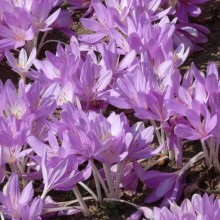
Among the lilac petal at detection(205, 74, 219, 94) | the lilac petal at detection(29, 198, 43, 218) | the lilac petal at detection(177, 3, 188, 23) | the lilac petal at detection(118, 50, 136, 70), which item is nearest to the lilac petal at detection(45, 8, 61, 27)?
the lilac petal at detection(118, 50, 136, 70)

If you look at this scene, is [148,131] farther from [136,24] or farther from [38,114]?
[136,24]

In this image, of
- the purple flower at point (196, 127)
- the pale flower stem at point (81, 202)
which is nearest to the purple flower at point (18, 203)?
the pale flower stem at point (81, 202)

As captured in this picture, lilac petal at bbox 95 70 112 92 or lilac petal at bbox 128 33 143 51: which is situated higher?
lilac petal at bbox 128 33 143 51

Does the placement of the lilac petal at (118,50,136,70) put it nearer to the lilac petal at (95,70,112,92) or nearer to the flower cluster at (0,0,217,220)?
the flower cluster at (0,0,217,220)

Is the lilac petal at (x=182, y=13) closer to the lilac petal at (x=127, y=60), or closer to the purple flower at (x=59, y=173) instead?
the lilac petal at (x=127, y=60)

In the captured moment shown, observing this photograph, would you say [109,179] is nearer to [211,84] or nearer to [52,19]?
[211,84]

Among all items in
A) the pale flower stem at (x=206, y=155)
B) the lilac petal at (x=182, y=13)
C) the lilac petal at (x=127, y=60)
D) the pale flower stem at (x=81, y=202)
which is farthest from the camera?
the lilac petal at (x=182, y=13)

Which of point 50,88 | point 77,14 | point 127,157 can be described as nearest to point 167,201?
point 127,157

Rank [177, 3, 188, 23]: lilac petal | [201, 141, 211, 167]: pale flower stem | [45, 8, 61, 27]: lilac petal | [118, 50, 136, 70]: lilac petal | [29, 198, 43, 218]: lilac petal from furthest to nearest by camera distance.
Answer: [177, 3, 188, 23]: lilac petal
[45, 8, 61, 27]: lilac petal
[118, 50, 136, 70]: lilac petal
[201, 141, 211, 167]: pale flower stem
[29, 198, 43, 218]: lilac petal

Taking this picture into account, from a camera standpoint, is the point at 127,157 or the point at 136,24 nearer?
the point at 127,157

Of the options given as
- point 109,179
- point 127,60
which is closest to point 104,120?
point 109,179

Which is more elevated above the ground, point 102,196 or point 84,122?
point 84,122
